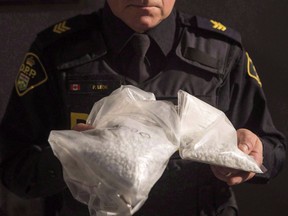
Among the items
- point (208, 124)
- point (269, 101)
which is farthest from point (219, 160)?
point (269, 101)

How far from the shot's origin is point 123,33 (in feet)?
2.18

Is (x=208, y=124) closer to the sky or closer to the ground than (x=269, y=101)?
closer to the sky

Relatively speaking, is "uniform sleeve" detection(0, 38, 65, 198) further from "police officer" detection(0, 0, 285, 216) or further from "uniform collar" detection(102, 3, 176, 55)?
"uniform collar" detection(102, 3, 176, 55)

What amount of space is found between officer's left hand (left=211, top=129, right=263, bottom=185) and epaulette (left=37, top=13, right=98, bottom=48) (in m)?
0.33

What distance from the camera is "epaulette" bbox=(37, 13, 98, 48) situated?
0.69m

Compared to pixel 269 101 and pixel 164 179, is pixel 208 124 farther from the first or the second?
pixel 269 101

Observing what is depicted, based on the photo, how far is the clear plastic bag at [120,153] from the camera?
41cm

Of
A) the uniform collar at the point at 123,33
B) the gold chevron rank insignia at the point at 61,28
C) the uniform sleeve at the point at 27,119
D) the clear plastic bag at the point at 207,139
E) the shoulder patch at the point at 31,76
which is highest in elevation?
the uniform collar at the point at 123,33

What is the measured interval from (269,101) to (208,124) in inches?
20.7

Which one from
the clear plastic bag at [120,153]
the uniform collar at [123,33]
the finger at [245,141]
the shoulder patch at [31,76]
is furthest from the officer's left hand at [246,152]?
the shoulder patch at [31,76]

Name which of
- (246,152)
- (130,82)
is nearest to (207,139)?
(246,152)

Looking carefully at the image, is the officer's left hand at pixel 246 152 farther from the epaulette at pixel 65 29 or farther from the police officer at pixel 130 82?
the epaulette at pixel 65 29

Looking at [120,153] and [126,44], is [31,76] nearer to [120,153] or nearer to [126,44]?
[126,44]

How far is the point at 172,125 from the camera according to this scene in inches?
18.7
